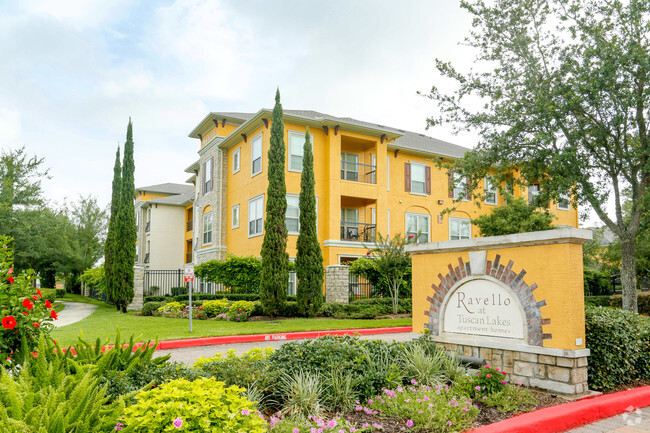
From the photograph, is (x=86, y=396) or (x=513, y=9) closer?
(x=86, y=396)

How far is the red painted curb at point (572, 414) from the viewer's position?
16.5 ft

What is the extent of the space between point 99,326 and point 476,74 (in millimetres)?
Result: 16061

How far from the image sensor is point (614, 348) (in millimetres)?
7016

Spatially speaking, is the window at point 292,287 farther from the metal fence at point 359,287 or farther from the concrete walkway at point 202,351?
the concrete walkway at point 202,351

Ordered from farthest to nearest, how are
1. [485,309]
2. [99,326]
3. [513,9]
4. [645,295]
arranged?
[645,295] → [513,9] → [99,326] → [485,309]

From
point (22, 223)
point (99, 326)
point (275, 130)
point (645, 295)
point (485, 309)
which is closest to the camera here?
point (485, 309)

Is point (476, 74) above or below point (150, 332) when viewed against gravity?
above

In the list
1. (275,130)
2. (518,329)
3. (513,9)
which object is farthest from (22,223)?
(518,329)

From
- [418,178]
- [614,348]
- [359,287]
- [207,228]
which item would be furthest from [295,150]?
[614,348]

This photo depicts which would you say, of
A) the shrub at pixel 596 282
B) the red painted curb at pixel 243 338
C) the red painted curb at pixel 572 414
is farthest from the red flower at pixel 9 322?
the shrub at pixel 596 282

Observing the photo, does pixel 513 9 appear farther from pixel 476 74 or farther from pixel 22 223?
pixel 22 223

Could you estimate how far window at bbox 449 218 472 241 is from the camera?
30.6 metres

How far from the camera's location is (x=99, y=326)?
51.4ft

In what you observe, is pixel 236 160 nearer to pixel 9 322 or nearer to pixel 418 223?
pixel 418 223
